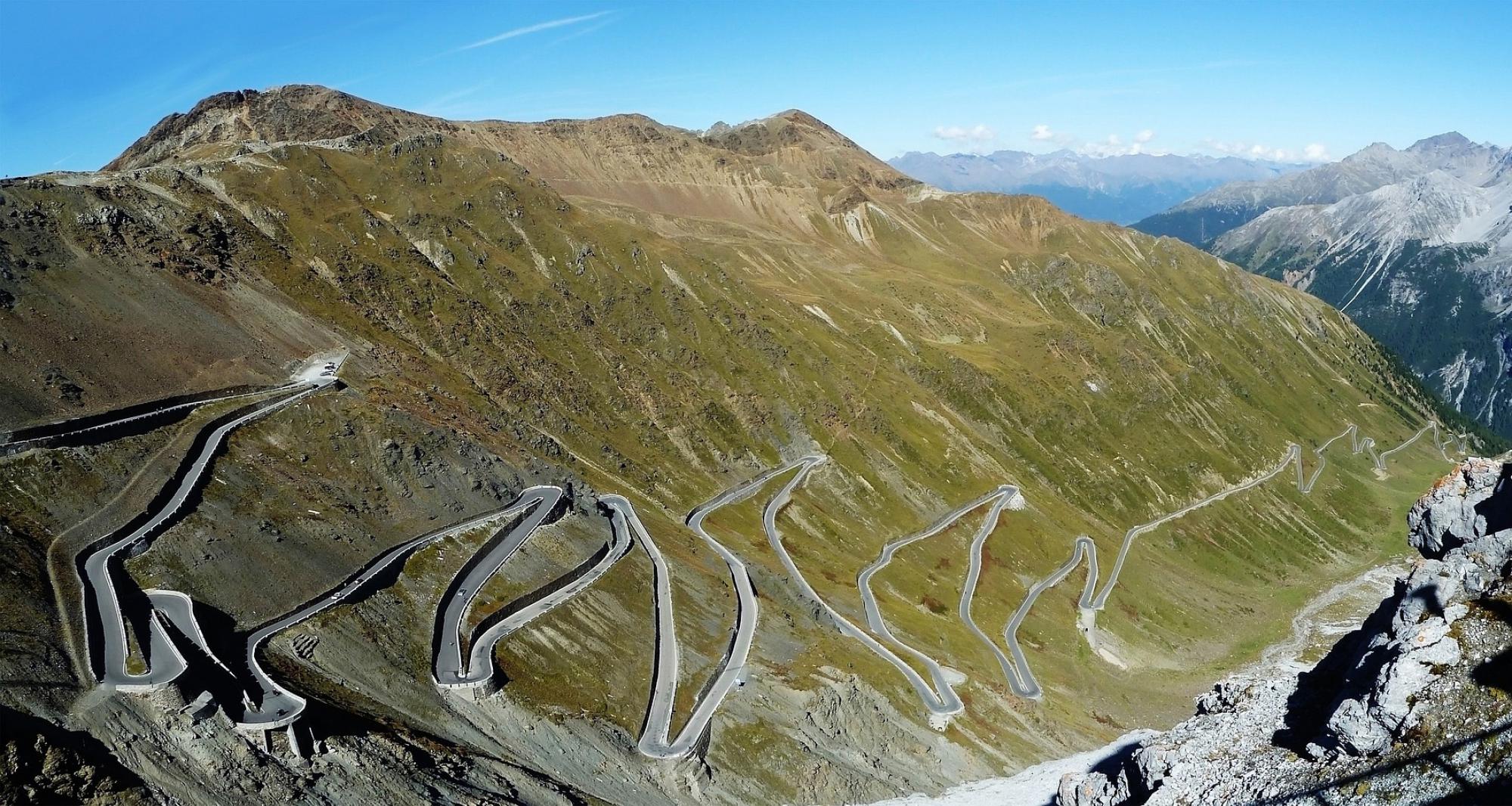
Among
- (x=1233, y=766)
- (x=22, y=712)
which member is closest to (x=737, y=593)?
(x=1233, y=766)

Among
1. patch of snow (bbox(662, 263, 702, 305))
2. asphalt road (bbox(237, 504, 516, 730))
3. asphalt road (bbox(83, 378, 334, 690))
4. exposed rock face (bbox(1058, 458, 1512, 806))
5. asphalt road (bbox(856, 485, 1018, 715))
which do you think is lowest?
asphalt road (bbox(856, 485, 1018, 715))

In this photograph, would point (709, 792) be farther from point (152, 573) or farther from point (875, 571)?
point (875, 571)

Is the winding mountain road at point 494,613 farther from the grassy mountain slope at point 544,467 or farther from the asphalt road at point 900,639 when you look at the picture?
the grassy mountain slope at point 544,467

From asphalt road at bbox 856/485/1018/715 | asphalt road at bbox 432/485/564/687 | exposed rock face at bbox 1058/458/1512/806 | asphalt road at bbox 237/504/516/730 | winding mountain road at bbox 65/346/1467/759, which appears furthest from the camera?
asphalt road at bbox 856/485/1018/715

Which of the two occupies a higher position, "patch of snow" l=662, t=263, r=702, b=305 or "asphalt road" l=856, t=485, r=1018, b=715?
"patch of snow" l=662, t=263, r=702, b=305

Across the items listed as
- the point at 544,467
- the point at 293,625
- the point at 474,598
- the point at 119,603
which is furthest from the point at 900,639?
the point at 119,603

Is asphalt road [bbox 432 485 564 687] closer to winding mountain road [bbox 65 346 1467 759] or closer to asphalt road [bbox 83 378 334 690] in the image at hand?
winding mountain road [bbox 65 346 1467 759]

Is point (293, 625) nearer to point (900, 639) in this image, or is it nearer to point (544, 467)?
point (544, 467)

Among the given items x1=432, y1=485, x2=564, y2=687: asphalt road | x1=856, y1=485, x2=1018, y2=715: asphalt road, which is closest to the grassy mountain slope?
x1=432, y1=485, x2=564, y2=687: asphalt road

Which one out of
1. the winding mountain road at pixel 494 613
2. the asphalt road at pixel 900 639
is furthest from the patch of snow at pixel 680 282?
the asphalt road at pixel 900 639
